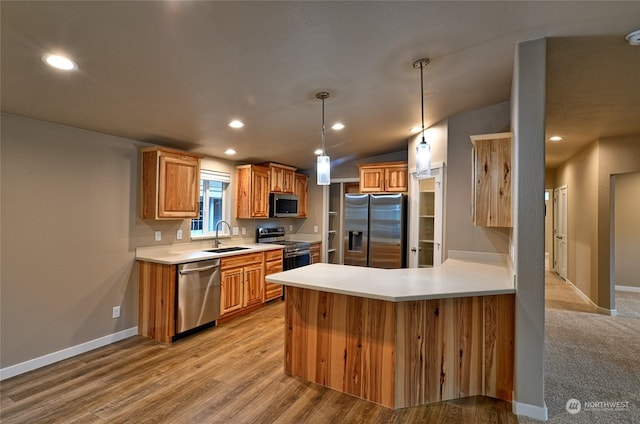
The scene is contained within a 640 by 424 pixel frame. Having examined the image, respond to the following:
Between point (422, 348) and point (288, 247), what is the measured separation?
3.08m

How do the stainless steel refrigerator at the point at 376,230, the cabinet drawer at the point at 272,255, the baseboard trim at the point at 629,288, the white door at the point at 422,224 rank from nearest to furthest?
the white door at the point at 422,224 → the cabinet drawer at the point at 272,255 → the stainless steel refrigerator at the point at 376,230 → the baseboard trim at the point at 629,288

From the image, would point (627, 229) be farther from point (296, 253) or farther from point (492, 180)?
point (296, 253)

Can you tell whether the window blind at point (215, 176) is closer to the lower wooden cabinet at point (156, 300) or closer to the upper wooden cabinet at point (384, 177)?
the lower wooden cabinet at point (156, 300)

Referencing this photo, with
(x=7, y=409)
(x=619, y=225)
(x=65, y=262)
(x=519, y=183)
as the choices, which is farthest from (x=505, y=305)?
(x=619, y=225)

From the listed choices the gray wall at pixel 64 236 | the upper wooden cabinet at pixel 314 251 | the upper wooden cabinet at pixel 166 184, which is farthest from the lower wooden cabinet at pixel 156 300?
the upper wooden cabinet at pixel 314 251

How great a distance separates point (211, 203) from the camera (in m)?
4.66

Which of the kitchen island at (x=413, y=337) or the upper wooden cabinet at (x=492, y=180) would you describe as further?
the upper wooden cabinet at (x=492, y=180)

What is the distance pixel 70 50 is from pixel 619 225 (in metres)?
7.76

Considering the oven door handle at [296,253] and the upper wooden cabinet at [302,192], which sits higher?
the upper wooden cabinet at [302,192]

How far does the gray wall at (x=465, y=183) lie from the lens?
10.9 ft

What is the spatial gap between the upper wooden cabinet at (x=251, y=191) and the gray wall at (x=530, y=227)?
3588 millimetres

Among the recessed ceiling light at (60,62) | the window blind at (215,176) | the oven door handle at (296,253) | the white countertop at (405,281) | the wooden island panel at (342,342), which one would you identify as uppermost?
the recessed ceiling light at (60,62)

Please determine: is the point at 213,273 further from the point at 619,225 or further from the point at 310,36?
the point at 619,225

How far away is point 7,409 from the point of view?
220 cm
